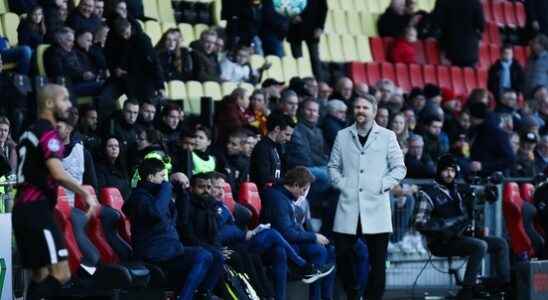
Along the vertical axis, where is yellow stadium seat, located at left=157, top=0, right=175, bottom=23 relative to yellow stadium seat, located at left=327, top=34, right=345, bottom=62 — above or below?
above

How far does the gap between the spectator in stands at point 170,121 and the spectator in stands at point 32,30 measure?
1.83 m

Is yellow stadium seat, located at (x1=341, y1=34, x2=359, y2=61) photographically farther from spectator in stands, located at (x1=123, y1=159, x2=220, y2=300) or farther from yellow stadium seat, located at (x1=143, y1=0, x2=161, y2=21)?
spectator in stands, located at (x1=123, y1=159, x2=220, y2=300)

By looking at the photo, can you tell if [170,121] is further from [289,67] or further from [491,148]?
[491,148]

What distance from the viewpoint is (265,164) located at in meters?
16.1

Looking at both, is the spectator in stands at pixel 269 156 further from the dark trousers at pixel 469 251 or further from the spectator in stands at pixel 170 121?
the dark trousers at pixel 469 251

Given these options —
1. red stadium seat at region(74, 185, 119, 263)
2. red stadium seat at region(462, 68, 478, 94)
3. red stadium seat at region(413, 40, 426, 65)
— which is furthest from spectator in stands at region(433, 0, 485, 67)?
red stadium seat at region(74, 185, 119, 263)

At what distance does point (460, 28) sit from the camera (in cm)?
2422

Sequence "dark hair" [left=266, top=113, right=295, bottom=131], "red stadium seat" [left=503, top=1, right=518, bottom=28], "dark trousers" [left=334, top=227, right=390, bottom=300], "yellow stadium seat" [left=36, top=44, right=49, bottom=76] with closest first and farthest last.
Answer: "dark trousers" [left=334, top=227, right=390, bottom=300] < "dark hair" [left=266, top=113, right=295, bottom=131] < "yellow stadium seat" [left=36, top=44, right=49, bottom=76] < "red stadium seat" [left=503, top=1, right=518, bottom=28]

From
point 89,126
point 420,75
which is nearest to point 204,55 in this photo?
point 89,126

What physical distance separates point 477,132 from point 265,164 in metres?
5.67

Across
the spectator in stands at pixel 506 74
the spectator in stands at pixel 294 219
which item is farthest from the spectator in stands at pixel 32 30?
the spectator in stands at pixel 506 74

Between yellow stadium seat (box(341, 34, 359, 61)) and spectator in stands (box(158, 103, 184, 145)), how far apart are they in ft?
23.3

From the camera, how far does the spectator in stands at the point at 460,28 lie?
24.1 m

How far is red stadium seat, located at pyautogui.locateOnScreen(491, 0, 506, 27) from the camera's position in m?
26.8
